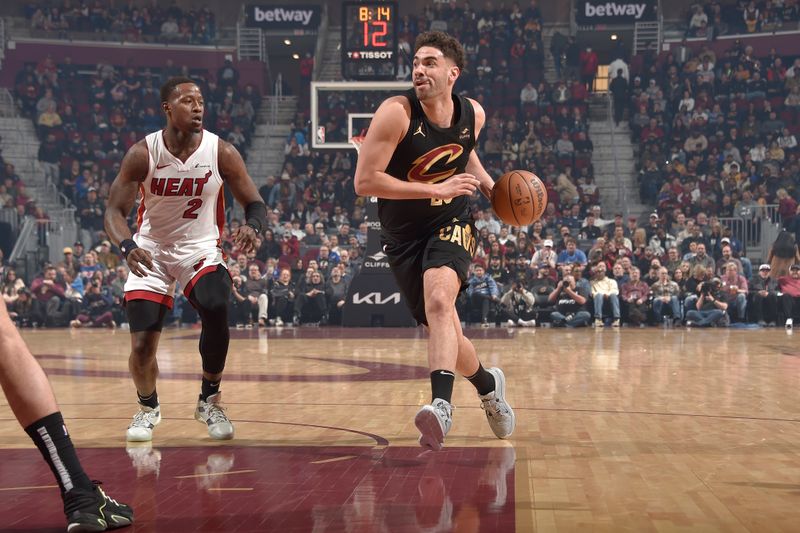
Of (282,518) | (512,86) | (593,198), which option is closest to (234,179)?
(282,518)

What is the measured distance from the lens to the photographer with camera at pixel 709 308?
16.3 meters

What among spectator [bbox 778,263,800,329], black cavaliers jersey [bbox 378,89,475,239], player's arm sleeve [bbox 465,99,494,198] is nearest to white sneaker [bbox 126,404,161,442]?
black cavaliers jersey [bbox 378,89,475,239]

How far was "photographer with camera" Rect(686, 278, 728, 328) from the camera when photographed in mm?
16266

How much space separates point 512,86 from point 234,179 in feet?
66.4

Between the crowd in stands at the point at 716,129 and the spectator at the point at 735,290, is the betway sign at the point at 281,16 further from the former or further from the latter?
the spectator at the point at 735,290

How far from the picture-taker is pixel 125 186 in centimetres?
557

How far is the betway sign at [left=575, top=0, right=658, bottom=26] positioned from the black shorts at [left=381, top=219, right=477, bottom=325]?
23009 mm

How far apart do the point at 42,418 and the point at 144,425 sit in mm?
2244

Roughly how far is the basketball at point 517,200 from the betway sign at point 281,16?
78.7 feet

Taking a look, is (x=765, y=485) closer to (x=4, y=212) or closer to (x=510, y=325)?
(x=510, y=325)

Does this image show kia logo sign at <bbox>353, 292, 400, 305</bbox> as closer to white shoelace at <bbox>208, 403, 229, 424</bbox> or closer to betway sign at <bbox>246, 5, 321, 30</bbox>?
white shoelace at <bbox>208, 403, 229, 424</bbox>

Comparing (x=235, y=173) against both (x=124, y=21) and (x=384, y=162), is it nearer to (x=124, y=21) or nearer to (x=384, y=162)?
(x=384, y=162)

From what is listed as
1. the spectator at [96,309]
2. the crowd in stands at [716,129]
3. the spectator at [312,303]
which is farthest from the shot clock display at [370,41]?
the crowd in stands at [716,129]

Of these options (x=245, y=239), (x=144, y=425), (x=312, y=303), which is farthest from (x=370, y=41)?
(x=144, y=425)
